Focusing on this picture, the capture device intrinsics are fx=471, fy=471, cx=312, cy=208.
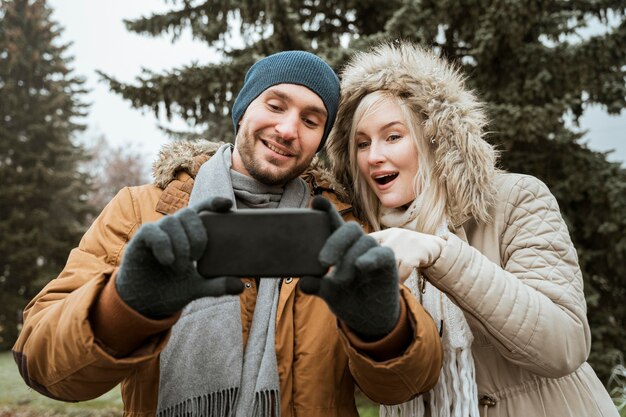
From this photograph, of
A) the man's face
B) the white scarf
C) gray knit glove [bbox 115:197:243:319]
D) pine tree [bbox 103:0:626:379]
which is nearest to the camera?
gray knit glove [bbox 115:197:243:319]

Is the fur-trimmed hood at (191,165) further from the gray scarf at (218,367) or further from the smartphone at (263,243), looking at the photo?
the smartphone at (263,243)

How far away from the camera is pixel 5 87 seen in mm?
16719

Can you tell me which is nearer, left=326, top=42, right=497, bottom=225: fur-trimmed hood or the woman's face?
left=326, top=42, right=497, bottom=225: fur-trimmed hood

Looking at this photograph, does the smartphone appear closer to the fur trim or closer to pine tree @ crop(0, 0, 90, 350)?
the fur trim

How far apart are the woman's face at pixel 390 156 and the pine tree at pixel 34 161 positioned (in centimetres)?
1438

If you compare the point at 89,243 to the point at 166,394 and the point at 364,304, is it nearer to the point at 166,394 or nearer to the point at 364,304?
the point at 166,394

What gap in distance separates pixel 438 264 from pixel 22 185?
16757mm

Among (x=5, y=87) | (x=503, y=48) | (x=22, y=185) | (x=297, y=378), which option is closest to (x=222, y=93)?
(x=503, y=48)

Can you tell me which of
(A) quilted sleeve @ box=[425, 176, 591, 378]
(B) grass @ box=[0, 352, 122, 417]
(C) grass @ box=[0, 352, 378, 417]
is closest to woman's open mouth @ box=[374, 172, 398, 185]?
(A) quilted sleeve @ box=[425, 176, 591, 378]

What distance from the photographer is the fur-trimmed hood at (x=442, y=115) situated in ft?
7.67

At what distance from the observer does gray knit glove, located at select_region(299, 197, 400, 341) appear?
1.26 meters

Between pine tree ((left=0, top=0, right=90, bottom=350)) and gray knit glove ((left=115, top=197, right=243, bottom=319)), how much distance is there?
14863 mm

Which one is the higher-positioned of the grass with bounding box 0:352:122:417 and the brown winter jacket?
the brown winter jacket

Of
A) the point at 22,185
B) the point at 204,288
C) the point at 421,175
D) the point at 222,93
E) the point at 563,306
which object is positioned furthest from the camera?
the point at 22,185
